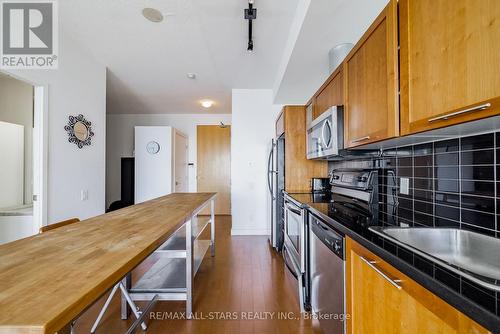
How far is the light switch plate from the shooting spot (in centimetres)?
148

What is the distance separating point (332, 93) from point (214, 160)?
421cm

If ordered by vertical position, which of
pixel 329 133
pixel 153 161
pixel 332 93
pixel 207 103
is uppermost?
pixel 207 103

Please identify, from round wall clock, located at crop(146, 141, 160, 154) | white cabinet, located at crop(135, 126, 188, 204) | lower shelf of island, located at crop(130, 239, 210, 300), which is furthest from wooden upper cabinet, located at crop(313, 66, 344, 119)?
round wall clock, located at crop(146, 141, 160, 154)

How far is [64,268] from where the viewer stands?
0.66 metres

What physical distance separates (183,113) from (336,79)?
15.2 feet

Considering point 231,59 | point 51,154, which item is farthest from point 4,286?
point 231,59

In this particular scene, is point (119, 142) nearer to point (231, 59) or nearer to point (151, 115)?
point (151, 115)

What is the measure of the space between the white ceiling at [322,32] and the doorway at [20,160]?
8.78ft

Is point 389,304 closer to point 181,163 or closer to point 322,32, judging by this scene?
point 322,32

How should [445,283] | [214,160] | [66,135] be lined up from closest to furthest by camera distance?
1. [445,283]
2. [66,135]
3. [214,160]

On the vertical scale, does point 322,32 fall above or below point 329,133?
above

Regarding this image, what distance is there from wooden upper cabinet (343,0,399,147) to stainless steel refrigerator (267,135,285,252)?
1327 millimetres

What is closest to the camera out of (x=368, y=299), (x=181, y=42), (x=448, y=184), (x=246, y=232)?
(x=368, y=299)

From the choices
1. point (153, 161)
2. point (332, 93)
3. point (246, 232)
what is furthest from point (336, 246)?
point (153, 161)
